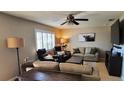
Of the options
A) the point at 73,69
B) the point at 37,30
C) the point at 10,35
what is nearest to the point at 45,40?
the point at 37,30

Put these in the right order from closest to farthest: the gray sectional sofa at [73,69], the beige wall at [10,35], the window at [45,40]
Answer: the gray sectional sofa at [73,69] → the beige wall at [10,35] → the window at [45,40]

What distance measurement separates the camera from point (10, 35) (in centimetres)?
328

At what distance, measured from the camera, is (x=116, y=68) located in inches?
135

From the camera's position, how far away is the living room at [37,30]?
3021 millimetres

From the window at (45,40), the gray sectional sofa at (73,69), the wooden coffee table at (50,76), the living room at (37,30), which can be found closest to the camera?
the wooden coffee table at (50,76)

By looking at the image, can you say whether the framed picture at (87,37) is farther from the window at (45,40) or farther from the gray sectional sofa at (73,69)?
the gray sectional sofa at (73,69)

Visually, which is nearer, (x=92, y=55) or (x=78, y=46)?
(x=92, y=55)

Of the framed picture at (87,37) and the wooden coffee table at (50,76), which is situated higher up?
the framed picture at (87,37)

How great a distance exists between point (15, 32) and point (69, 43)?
4.29 metres

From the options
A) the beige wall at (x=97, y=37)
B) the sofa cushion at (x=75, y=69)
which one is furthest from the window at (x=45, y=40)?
the sofa cushion at (x=75, y=69)

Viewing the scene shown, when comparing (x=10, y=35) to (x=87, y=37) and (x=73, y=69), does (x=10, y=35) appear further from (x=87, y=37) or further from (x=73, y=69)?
(x=87, y=37)

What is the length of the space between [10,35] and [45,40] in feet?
9.00
